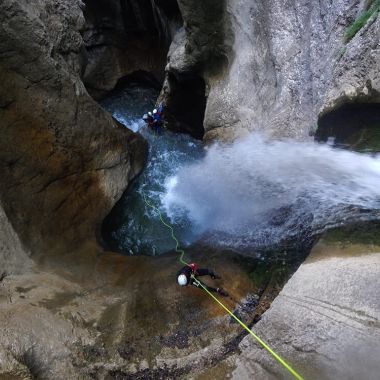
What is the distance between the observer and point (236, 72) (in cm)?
1054

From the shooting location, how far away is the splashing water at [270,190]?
700cm

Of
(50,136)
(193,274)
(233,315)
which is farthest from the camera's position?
(50,136)

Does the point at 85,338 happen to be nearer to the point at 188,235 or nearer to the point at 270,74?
the point at 188,235

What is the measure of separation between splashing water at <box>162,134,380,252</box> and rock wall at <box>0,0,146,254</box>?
2194mm

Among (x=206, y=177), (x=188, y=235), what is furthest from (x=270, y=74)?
(x=188, y=235)

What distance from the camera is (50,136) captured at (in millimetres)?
8289

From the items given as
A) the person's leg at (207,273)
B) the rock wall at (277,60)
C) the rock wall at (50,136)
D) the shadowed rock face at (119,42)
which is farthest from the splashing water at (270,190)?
the shadowed rock face at (119,42)

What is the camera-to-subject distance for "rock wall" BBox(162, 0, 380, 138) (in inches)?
289

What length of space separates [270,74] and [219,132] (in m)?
2.05

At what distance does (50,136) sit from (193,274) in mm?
4270

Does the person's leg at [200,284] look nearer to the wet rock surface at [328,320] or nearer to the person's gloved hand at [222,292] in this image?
the person's gloved hand at [222,292]

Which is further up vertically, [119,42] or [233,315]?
[119,42]

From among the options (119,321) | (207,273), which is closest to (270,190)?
(207,273)

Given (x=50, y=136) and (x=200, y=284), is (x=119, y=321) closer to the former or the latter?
(x=200, y=284)
